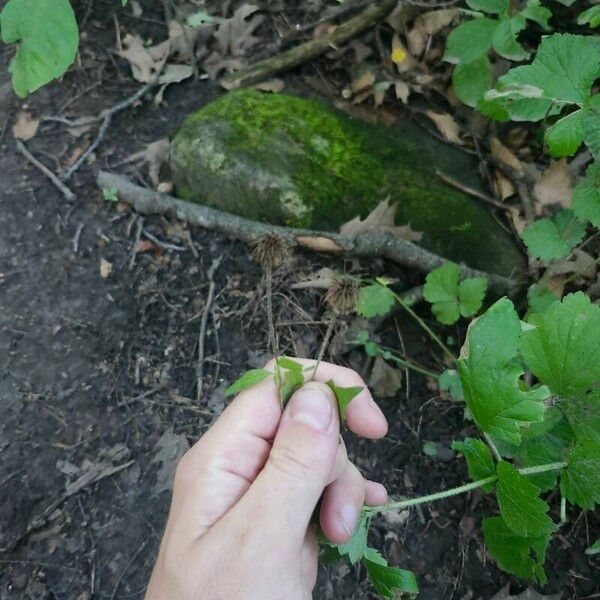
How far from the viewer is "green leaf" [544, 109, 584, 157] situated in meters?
1.98

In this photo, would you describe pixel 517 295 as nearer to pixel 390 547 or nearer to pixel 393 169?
pixel 393 169

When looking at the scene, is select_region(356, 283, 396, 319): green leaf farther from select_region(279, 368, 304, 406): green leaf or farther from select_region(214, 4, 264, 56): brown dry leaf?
select_region(214, 4, 264, 56): brown dry leaf

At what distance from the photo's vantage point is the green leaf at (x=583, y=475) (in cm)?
171

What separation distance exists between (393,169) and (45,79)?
80.9 inches

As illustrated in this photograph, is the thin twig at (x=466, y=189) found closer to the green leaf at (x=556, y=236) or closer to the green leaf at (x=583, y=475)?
the green leaf at (x=556, y=236)

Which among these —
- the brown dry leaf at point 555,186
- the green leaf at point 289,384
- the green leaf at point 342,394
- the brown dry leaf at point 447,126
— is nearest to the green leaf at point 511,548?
the green leaf at point 342,394

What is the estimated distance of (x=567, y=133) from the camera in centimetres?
198

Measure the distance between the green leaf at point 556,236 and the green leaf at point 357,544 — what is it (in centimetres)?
151

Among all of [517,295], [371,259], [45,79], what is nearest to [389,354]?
[371,259]

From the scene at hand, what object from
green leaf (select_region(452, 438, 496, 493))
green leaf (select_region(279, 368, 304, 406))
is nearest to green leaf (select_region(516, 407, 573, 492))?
green leaf (select_region(452, 438, 496, 493))

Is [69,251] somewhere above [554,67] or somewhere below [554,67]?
below

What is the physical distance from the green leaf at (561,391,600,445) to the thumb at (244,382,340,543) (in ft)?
2.64

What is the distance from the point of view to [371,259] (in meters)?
3.39

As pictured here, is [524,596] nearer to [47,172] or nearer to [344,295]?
[344,295]
